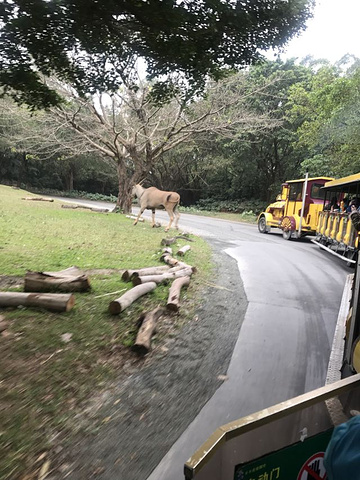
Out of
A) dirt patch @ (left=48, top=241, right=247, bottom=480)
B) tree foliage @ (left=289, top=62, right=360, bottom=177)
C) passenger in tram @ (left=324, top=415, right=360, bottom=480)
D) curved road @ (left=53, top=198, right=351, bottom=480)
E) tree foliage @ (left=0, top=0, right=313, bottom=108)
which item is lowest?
dirt patch @ (left=48, top=241, right=247, bottom=480)

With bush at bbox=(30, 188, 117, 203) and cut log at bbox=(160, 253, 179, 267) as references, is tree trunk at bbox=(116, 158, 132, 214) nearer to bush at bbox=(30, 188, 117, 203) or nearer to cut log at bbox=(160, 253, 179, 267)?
cut log at bbox=(160, 253, 179, 267)

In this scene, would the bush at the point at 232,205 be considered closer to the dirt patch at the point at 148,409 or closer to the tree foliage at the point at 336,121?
the tree foliage at the point at 336,121

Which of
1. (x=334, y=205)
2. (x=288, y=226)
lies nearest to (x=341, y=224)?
(x=334, y=205)

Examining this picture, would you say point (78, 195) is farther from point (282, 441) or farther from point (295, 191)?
point (282, 441)

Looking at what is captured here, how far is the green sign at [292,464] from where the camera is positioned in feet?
5.09

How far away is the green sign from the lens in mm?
1550

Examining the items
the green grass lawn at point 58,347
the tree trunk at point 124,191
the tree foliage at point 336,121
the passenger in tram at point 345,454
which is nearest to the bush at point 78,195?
the tree trunk at point 124,191

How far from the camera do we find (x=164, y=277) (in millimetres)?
6988

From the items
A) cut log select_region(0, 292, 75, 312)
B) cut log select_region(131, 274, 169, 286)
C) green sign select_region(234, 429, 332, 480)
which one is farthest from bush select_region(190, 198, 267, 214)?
green sign select_region(234, 429, 332, 480)

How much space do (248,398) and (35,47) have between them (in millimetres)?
5612

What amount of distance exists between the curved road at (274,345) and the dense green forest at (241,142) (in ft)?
15.5

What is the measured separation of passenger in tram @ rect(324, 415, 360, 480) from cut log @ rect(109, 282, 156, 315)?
164 inches

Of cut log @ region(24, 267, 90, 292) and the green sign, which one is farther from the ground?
the green sign

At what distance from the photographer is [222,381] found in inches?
148
